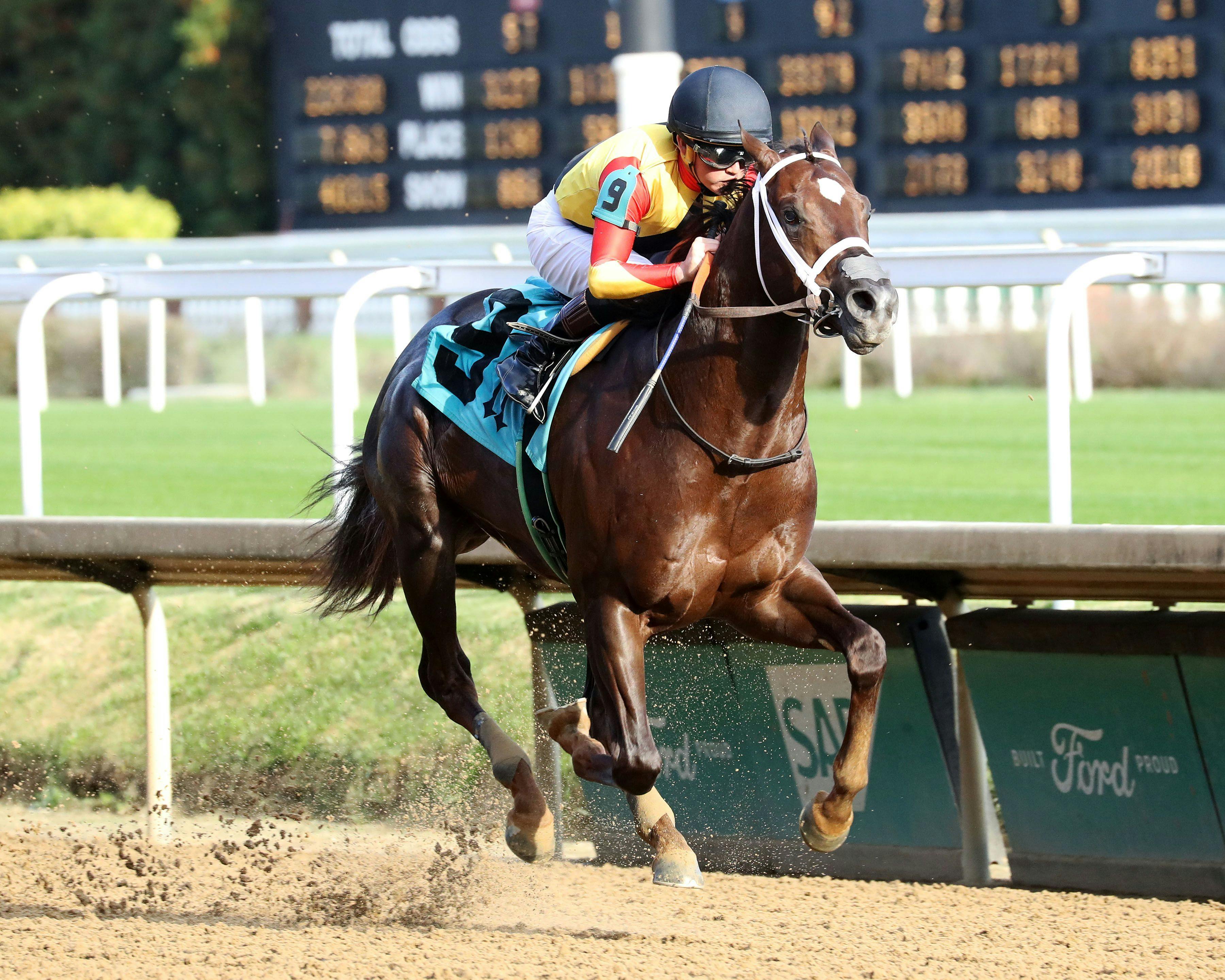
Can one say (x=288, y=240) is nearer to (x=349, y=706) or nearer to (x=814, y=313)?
(x=349, y=706)

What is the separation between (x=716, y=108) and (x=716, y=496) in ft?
2.69

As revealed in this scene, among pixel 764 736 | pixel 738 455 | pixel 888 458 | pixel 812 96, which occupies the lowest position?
pixel 764 736

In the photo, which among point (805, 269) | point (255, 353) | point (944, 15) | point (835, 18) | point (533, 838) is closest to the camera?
point (805, 269)

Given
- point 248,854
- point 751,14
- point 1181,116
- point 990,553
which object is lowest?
point 248,854

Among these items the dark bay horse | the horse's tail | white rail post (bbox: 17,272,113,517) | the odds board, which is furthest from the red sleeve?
the odds board

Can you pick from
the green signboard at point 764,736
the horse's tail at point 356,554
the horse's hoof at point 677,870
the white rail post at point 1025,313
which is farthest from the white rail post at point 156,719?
the white rail post at point 1025,313

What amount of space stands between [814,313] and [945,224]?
9.66 m

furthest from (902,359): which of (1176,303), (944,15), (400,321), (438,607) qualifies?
(438,607)

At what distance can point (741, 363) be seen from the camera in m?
3.68

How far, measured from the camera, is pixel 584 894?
17.0 ft

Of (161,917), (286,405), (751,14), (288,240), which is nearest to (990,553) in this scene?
(161,917)

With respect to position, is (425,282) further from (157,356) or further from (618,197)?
(157,356)

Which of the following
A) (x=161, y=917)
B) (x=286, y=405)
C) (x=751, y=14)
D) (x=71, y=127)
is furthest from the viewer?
(x=71, y=127)

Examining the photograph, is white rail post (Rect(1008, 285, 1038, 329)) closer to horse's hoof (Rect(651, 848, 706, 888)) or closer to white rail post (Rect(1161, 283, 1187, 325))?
white rail post (Rect(1161, 283, 1187, 325))
